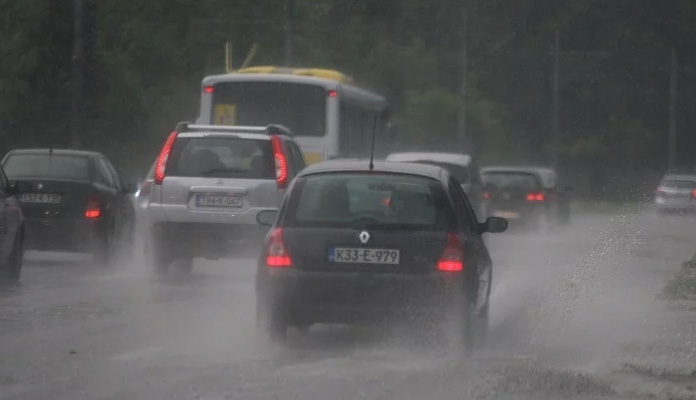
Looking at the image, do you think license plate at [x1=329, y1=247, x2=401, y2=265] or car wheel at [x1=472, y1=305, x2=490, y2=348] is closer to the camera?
license plate at [x1=329, y1=247, x2=401, y2=265]

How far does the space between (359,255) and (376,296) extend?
0.98ft

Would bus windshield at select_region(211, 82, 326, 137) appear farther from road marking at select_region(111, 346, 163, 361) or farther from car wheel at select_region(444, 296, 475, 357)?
car wheel at select_region(444, 296, 475, 357)

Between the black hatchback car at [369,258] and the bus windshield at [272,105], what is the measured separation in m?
17.3

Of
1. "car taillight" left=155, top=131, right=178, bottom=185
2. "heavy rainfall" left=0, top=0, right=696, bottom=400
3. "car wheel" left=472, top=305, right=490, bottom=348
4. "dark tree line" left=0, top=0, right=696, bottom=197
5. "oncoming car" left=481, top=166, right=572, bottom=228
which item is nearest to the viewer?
"heavy rainfall" left=0, top=0, right=696, bottom=400

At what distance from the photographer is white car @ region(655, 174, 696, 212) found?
5638 centimetres

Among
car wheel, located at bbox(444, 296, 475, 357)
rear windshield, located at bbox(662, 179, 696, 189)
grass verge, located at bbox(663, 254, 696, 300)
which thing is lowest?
grass verge, located at bbox(663, 254, 696, 300)

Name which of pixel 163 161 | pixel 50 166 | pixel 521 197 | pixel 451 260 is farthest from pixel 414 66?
pixel 451 260

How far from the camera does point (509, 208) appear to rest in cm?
3838

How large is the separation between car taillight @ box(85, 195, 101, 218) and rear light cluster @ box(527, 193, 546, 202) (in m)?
18.1

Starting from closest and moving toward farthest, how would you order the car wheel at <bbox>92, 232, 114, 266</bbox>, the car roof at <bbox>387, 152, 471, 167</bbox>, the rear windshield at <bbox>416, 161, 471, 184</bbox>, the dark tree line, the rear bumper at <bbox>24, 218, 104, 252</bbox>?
the rear bumper at <bbox>24, 218, 104, 252</bbox>
the car wheel at <bbox>92, 232, 114, 266</bbox>
the rear windshield at <bbox>416, 161, 471, 184</bbox>
the car roof at <bbox>387, 152, 471, 167</bbox>
the dark tree line

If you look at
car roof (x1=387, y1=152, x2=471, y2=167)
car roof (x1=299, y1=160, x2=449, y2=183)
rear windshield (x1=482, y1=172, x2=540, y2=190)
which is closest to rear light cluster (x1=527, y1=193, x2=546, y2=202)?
rear windshield (x1=482, y1=172, x2=540, y2=190)

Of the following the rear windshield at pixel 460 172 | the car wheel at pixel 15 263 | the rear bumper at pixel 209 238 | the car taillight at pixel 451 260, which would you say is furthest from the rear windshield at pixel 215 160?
the rear windshield at pixel 460 172

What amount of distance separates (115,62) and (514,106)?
3805 cm

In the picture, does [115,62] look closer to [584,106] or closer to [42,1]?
[42,1]
